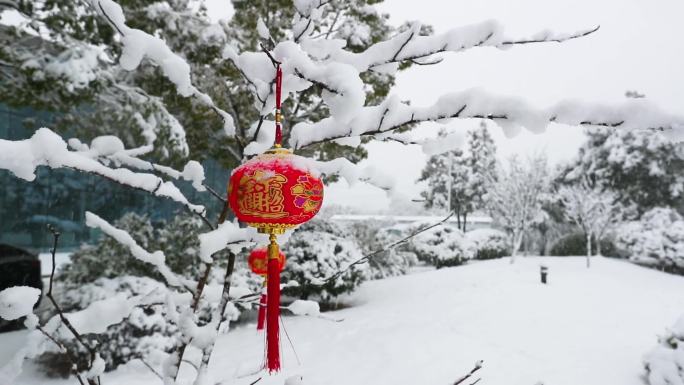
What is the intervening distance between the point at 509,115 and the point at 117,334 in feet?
18.0

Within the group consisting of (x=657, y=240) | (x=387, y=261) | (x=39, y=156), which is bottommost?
(x=387, y=261)

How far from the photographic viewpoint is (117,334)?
4867 mm

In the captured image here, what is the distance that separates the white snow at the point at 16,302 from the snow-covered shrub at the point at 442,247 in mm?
13628

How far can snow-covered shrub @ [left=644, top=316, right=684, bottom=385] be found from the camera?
4062mm

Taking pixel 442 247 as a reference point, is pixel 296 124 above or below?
above

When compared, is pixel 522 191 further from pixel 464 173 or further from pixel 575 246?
pixel 464 173

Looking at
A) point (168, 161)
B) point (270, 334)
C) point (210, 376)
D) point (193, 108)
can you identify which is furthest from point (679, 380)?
point (168, 161)

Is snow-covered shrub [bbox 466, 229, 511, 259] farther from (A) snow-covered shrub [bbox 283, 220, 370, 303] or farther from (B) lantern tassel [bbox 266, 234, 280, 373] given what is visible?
(B) lantern tassel [bbox 266, 234, 280, 373]

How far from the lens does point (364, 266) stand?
28.9ft

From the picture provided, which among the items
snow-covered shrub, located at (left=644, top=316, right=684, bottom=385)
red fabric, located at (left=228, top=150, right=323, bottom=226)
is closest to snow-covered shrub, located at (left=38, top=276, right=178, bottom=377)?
red fabric, located at (left=228, top=150, right=323, bottom=226)

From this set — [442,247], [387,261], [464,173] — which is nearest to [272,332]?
[387,261]

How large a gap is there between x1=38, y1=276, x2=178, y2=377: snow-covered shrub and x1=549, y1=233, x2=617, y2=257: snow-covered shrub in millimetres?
17937

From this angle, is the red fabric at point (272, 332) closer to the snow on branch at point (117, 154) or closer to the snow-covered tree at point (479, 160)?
the snow on branch at point (117, 154)

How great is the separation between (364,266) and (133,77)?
589 centimetres
